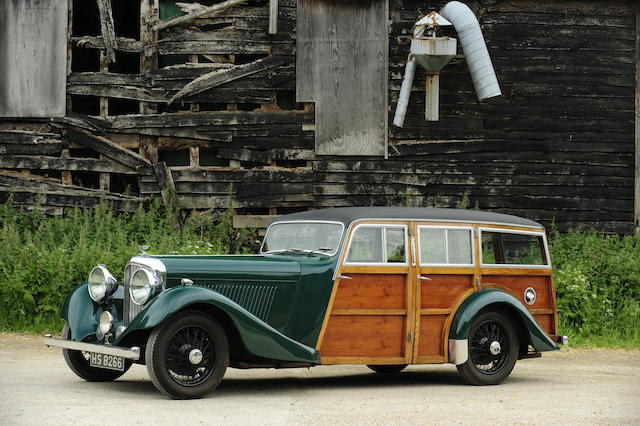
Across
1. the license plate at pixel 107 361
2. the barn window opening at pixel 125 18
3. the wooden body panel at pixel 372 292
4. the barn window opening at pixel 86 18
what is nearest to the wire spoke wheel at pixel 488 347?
the wooden body panel at pixel 372 292

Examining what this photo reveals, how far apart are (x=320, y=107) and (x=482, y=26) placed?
286 cm

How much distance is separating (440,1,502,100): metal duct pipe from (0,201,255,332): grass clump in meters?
4.12

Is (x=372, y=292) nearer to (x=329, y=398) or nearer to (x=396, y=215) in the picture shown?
(x=396, y=215)

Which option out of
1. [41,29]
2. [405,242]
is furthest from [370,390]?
[41,29]

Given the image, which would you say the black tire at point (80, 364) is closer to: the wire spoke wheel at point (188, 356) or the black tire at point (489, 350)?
the wire spoke wheel at point (188, 356)

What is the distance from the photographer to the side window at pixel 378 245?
8188mm

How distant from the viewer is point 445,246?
8602 mm

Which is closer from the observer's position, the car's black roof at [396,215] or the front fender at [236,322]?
the front fender at [236,322]

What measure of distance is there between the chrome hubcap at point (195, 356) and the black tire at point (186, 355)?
2 cm

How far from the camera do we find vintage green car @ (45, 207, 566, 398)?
728 centimetres

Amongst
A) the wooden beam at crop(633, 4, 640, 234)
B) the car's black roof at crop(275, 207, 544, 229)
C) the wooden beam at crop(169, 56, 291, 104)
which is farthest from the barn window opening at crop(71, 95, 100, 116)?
the wooden beam at crop(633, 4, 640, 234)

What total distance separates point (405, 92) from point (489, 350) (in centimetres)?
713

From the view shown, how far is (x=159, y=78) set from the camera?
15.2 meters

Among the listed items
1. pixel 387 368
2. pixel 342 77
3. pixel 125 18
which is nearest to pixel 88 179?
pixel 125 18
